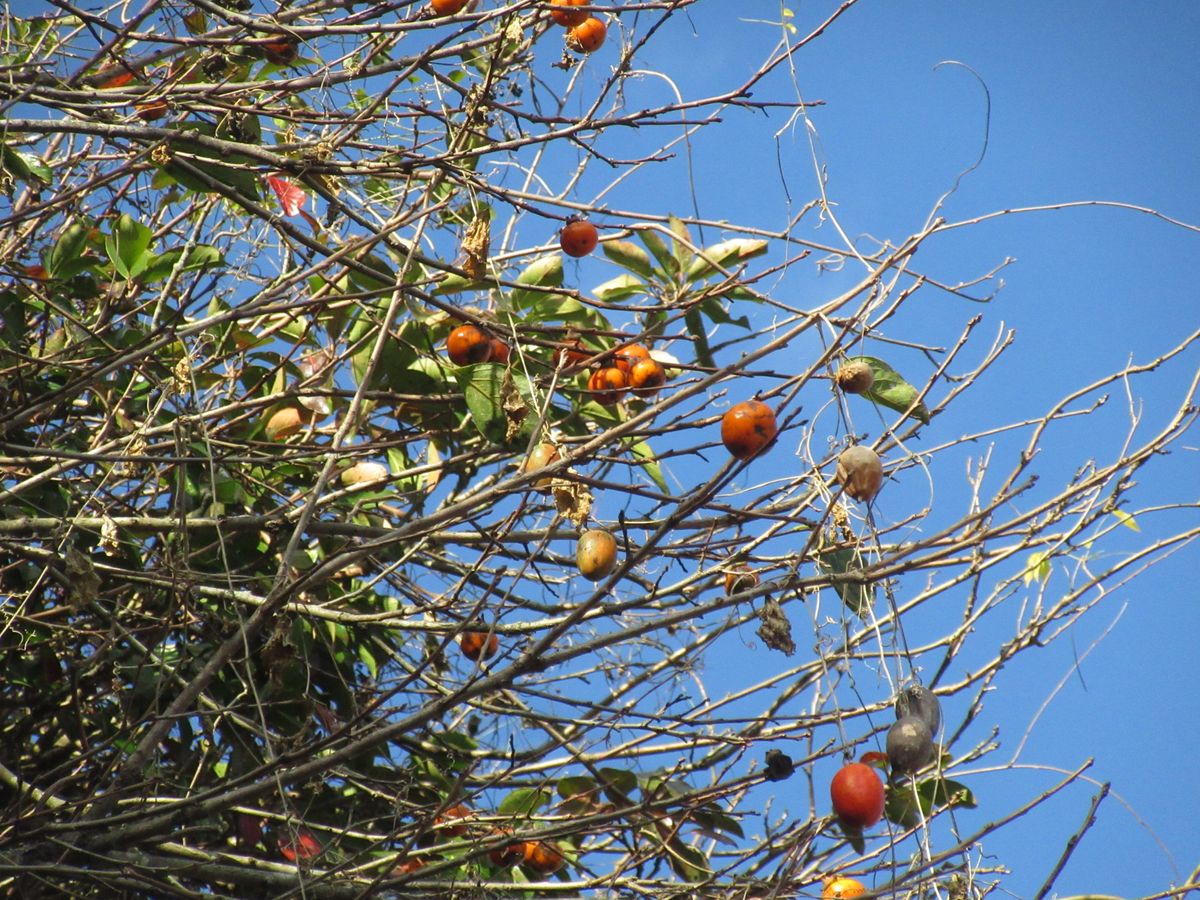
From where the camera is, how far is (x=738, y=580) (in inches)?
83.4

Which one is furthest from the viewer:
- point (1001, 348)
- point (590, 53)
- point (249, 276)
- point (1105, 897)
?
point (249, 276)

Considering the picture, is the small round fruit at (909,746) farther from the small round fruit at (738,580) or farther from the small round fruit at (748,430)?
the small round fruit at (738,580)

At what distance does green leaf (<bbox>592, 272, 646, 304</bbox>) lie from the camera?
2.41 m

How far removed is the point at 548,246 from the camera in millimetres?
2381

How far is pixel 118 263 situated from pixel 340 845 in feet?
3.82

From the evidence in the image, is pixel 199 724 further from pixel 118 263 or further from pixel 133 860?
pixel 118 263

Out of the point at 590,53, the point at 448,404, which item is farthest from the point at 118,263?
the point at 590,53

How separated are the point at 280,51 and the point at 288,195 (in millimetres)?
260

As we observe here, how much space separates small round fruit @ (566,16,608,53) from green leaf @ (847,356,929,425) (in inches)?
34.6

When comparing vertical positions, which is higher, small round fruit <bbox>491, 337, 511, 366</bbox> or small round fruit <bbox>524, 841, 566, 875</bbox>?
small round fruit <bbox>491, 337, 511, 366</bbox>

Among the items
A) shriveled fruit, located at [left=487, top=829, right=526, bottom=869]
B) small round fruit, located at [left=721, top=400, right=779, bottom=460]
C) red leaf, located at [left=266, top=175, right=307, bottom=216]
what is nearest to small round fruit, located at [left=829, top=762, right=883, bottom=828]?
small round fruit, located at [left=721, top=400, right=779, bottom=460]

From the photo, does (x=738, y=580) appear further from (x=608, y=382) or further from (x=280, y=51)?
(x=280, y=51)

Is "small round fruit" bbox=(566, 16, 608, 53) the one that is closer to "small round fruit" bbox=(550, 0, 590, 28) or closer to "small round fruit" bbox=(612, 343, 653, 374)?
"small round fruit" bbox=(550, 0, 590, 28)

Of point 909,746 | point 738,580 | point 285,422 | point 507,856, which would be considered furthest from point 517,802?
point 909,746
